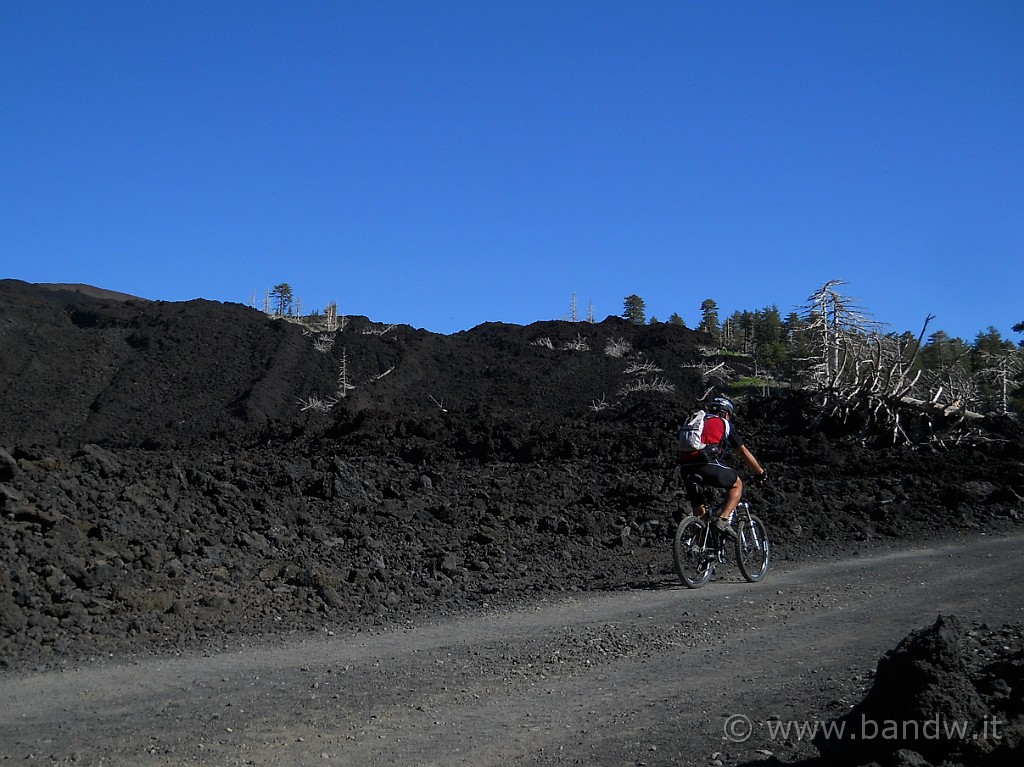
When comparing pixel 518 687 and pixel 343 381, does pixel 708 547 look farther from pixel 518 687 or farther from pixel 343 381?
pixel 343 381

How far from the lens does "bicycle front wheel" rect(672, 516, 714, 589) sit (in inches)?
347

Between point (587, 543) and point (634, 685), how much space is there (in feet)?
18.8


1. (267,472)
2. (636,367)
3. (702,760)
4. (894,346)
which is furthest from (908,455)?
(636,367)

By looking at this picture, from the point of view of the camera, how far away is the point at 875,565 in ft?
31.6

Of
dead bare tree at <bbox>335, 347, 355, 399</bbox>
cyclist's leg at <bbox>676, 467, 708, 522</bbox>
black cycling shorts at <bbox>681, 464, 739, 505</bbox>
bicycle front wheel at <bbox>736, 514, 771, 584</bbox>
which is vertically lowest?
bicycle front wheel at <bbox>736, 514, 771, 584</bbox>

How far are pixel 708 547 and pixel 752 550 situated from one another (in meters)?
0.46

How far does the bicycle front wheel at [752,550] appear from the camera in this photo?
898 cm

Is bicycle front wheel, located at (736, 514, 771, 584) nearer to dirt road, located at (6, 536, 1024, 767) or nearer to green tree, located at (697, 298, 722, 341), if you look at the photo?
dirt road, located at (6, 536, 1024, 767)

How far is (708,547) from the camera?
9.01 metres

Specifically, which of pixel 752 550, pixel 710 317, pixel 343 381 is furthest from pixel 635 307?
pixel 752 550

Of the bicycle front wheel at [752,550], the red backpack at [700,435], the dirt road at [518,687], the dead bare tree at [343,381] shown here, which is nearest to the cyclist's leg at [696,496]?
the red backpack at [700,435]

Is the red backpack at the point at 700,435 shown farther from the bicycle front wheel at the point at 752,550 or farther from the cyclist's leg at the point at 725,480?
the bicycle front wheel at the point at 752,550

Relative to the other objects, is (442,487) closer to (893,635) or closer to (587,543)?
(587,543)

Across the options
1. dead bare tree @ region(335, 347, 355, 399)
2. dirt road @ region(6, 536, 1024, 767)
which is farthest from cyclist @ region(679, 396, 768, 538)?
dead bare tree @ region(335, 347, 355, 399)
